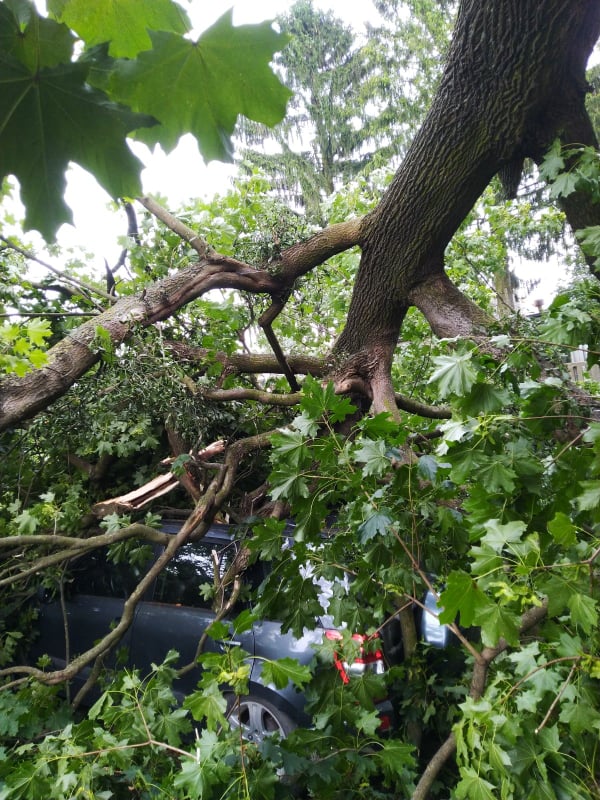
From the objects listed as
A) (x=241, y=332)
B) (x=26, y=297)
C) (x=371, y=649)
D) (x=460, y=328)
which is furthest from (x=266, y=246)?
(x=371, y=649)

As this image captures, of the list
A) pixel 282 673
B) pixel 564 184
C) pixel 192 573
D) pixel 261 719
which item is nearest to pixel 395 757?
pixel 282 673

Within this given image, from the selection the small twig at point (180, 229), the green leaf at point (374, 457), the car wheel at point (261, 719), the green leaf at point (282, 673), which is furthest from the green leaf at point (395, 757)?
the small twig at point (180, 229)

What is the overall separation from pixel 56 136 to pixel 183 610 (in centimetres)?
363

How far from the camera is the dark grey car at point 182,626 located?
326 cm

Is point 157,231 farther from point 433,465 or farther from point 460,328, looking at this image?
point 433,465

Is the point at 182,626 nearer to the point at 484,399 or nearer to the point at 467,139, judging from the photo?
the point at 484,399

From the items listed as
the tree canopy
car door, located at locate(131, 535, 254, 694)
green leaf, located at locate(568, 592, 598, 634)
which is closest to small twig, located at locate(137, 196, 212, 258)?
the tree canopy

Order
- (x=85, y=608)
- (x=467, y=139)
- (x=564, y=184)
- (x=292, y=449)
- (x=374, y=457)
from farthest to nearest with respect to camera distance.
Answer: (x=85, y=608) → (x=467, y=139) → (x=564, y=184) → (x=292, y=449) → (x=374, y=457)

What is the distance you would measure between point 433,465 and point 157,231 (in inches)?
119

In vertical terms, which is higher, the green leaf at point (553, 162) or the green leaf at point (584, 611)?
the green leaf at point (553, 162)

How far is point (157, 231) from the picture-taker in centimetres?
395

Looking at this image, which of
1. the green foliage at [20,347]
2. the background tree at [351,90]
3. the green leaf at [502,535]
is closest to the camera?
the green leaf at [502,535]

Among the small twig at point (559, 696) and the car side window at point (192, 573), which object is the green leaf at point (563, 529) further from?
the car side window at point (192, 573)

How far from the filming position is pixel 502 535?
4.01 feet
